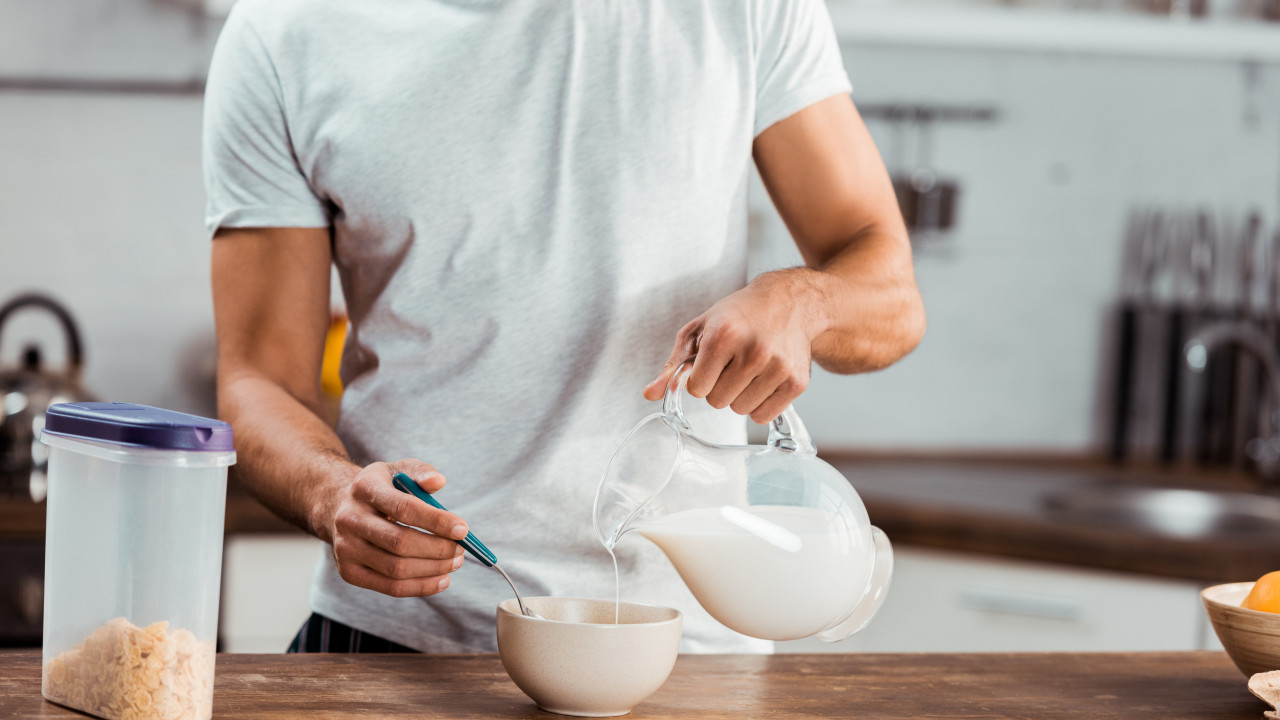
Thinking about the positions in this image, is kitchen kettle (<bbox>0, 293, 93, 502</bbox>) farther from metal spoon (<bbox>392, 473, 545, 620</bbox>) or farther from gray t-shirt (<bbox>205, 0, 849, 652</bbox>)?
metal spoon (<bbox>392, 473, 545, 620</bbox>)

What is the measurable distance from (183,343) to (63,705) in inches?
64.8

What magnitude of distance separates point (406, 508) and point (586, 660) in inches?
5.6

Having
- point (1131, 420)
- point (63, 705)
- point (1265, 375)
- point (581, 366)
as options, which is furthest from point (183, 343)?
point (1265, 375)

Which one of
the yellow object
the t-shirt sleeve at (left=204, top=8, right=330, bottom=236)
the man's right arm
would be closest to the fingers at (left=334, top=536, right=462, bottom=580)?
the man's right arm

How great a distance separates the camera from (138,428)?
70 cm

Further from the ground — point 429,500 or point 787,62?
point 787,62

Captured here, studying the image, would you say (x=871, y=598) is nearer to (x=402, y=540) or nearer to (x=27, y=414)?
(x=402, y=540)

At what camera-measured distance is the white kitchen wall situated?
229cm

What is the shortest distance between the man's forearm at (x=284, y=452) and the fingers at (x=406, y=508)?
0.34ft

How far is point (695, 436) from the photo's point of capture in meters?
0.80

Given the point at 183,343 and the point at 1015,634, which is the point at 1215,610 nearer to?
the point at 1015,634

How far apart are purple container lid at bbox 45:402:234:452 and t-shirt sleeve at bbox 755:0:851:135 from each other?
23.3 inches

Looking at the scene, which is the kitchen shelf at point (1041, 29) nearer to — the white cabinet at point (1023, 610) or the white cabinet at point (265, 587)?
the white cabinet at point (1023, 610)

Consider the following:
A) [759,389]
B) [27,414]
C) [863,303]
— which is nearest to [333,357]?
[27,414]
